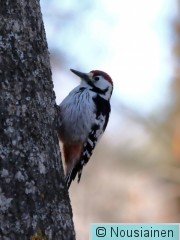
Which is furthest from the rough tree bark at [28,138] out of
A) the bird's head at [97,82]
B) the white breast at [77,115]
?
the bird's head at [97,82]

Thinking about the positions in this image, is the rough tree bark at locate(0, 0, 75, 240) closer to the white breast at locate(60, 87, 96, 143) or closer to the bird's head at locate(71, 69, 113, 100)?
the white breast at locate(60, 87, 96, 143)

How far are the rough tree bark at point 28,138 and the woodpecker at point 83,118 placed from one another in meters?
1.28

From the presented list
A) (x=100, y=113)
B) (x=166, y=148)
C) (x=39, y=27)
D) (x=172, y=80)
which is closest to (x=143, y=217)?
(x=166, y=148)

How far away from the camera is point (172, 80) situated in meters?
8.90

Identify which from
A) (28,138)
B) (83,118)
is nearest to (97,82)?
(83,118)

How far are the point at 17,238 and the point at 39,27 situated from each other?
0.87 meters

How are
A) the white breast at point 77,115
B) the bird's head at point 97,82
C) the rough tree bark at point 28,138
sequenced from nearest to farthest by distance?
the rough tree bark at point 28,138
the white breast at point 77,115
the bird's head at point 97,82

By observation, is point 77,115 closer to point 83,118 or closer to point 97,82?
point 83,118

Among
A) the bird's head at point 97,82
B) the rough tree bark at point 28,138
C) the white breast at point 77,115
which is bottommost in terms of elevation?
the rough tree bark at point 28,138

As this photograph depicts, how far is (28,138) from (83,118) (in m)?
1.71

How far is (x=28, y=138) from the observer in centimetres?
270

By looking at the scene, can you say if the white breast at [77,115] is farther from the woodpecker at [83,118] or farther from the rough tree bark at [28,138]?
the rough tree bark at [28,138]

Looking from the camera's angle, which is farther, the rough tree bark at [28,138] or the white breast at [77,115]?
the white breast at [77,115]

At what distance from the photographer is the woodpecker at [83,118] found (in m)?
4.27
